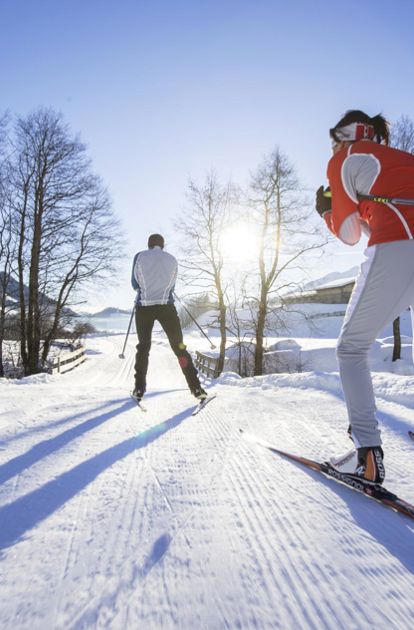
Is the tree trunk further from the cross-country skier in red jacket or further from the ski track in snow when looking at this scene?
the cross-country skier in red jacket

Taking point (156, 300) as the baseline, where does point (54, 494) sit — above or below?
below

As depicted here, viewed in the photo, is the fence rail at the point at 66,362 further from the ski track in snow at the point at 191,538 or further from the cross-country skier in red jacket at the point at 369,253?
the cross-country skier in red jacket at the point at 369,253

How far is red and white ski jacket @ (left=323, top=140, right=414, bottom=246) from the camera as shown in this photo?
1574 millimetres

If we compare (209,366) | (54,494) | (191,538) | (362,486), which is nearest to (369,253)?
(362,486)

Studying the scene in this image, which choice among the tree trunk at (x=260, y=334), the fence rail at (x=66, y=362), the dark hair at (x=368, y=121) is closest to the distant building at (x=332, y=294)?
the fence rail at (x=66, y=362)

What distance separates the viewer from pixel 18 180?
1334 centimetres

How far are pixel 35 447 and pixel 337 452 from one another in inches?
78.8

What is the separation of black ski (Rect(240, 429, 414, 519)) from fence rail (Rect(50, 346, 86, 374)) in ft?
53.7

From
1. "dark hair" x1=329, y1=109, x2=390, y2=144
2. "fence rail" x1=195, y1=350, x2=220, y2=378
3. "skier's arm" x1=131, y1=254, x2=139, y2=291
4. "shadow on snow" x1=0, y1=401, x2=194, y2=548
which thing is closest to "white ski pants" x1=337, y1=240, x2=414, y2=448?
"dark hair" x1=329, y1=109, x2=390, y2=144

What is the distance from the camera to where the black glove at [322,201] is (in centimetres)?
194

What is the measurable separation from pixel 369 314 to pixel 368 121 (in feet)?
3.83

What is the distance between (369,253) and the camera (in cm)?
163

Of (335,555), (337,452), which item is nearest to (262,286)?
(337,452)

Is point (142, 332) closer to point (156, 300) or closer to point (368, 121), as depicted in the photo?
point (156, 300)
